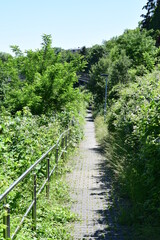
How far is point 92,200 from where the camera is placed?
7488mm

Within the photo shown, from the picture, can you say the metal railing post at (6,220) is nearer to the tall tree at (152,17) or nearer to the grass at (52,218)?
the grass at (52,218)

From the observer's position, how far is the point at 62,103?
15133mm

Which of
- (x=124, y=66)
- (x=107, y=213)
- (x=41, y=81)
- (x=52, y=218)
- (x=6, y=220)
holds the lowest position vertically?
(x=107, y=213)

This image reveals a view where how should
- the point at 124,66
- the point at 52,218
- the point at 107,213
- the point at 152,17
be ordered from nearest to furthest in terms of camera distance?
1. the point at 52,218
2. the point at 107,213
3. the point at 124,66
4. the point at 152,17

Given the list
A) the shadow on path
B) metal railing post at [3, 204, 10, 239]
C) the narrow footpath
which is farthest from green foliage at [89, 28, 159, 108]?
metal railing post at [3, 204, 10, 239]

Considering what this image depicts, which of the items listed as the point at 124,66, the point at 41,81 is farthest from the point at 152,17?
the point at 41,81

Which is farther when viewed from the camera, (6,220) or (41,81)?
(41,81)

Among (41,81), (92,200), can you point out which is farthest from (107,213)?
(41,81)

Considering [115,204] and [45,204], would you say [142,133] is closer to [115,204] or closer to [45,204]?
[115,204]

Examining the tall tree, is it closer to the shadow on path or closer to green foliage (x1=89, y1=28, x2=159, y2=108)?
green foliage (x1=89, y1=28, x2=159, y2=108)

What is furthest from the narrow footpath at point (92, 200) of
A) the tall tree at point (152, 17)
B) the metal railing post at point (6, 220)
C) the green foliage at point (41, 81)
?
the tall tree at point (152, 17)

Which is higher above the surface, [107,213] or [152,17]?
[152,17]

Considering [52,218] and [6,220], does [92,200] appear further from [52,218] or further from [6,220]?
[6,220]

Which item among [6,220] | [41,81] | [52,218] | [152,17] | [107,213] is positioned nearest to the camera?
[6,220]
